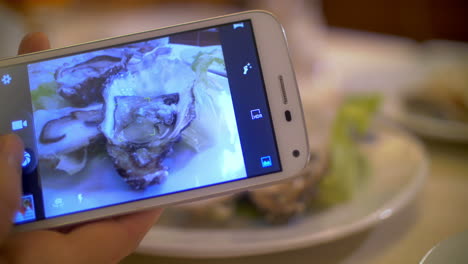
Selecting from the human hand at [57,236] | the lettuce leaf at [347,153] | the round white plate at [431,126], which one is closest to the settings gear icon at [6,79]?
the human hand at [57,236]

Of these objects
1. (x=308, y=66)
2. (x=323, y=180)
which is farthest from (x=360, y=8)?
(x=323, y=180)

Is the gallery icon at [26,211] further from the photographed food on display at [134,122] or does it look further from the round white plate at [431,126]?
the round white plate at [431,126]

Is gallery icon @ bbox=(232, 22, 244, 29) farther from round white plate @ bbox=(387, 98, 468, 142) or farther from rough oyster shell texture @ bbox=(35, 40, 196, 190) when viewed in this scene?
round white plate @ bbox=(387, 98, 468, 142)

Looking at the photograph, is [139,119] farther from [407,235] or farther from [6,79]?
[407,235]

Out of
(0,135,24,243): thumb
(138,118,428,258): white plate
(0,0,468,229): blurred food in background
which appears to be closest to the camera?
(0,135,24,243): thumb

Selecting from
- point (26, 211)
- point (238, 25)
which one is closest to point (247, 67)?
point (238, 25)

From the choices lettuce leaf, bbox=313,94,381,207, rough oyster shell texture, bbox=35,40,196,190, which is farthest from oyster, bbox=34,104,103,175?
lettuce leaf, bbox=313,94,381,207
